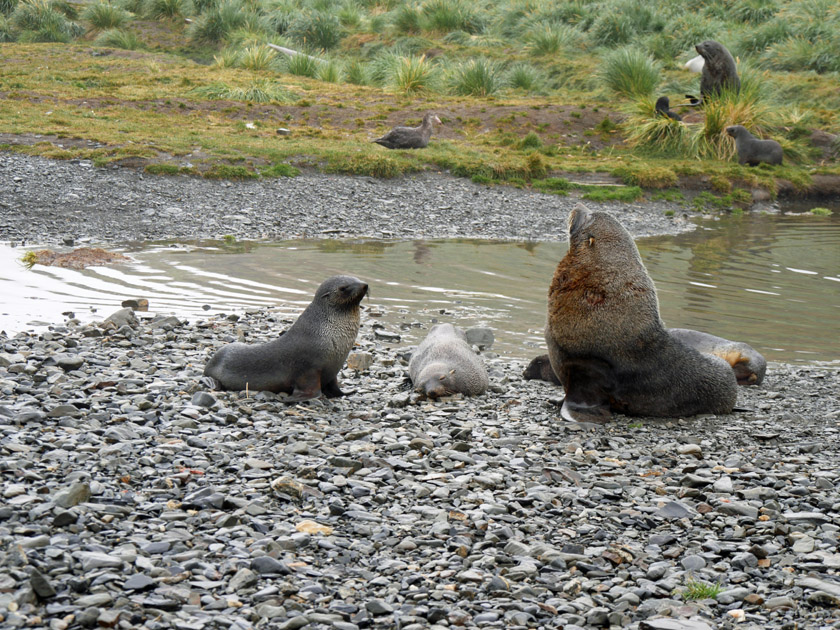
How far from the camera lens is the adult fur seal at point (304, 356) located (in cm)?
620

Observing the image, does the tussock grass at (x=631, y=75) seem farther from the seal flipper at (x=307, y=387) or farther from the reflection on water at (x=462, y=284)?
the seal flipper at (x=307, y=387)

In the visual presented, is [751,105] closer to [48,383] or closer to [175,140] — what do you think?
[175,140]

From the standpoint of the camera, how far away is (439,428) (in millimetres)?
5699

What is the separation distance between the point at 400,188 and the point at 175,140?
4.58m

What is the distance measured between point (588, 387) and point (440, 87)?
19.3 m

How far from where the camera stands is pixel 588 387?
20.4 ft

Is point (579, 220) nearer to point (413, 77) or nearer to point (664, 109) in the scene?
point (664, 109)

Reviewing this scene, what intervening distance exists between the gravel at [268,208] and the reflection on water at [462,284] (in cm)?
87

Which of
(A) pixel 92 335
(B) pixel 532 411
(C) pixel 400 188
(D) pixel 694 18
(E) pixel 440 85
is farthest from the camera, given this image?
(D) pixel 694 18

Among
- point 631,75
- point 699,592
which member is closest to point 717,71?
point 631,75

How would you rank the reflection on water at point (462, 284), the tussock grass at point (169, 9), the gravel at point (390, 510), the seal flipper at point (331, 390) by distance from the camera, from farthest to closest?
1. the tussock grass at point (169, 9)
2. the reflection on water at point (462, 284)
3. the seal flipper at point (331, 390)
4. the gravel at point (390, 510)

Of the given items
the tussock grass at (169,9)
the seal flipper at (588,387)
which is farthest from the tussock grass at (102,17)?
the seal flipper at (588,387)

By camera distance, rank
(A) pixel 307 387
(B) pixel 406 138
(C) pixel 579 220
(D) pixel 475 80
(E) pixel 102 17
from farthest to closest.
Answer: (E) pixel 102 17, (D) pixel 475 80, (B) pixel 406 138, (C) pixel 579 220, (A) pixel 307 387

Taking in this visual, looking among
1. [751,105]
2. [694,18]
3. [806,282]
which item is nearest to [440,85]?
[751,105]
